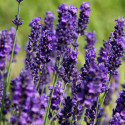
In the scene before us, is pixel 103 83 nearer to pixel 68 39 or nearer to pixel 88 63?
pixel 88 63

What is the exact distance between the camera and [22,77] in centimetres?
216

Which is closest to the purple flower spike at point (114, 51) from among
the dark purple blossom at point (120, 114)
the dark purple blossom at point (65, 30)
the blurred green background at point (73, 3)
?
the dark purple blossom at point (120, 114)

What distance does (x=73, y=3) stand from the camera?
1099 centimetres

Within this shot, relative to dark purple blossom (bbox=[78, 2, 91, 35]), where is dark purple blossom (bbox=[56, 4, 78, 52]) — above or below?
below

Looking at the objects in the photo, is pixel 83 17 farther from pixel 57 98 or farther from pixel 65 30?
pixel 57 98

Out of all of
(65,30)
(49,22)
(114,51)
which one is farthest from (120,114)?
(49,22)

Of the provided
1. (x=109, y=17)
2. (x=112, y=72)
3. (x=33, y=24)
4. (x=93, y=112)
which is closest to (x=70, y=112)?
(x=93, y=112)

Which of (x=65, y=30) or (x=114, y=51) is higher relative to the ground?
(x=65, y=30)

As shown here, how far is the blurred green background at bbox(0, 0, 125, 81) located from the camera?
9867 millimetres

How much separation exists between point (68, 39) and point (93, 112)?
0.67 meters

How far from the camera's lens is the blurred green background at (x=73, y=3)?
9.87m

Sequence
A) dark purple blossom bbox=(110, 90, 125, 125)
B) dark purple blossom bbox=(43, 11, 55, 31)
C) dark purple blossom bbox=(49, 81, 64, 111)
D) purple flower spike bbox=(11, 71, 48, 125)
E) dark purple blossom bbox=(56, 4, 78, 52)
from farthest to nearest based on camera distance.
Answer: dark purple blossom bbox=(43, 11, 55, 31)
dark purple blossom bbox=(49, 81, 64, 111)
dark purple blossom bbox=(56, 4, 78, 52)
dark purple blossom bbox=(110, 90, 125, 125)
purple flower spike bbox=(11, 71, 48, 125)

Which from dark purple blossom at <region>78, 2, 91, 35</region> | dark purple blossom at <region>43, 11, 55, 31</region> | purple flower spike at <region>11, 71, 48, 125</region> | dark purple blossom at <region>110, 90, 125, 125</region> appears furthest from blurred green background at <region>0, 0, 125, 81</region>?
purple flower spike at <region>11, 71, 48, 125</region>

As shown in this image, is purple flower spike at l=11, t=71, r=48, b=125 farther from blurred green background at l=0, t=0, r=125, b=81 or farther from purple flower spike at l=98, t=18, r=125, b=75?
blurred green background at l=0, t=0, r=125, b=81
